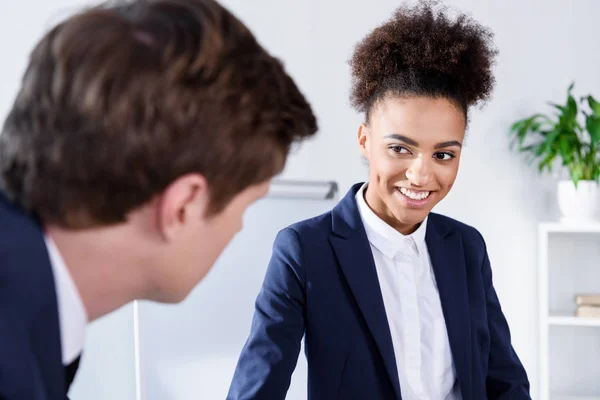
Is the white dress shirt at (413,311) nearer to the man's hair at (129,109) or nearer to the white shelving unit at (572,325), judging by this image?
the man's hair at (129,109)

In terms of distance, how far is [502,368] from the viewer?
4.55 feet

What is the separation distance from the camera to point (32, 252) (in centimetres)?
56

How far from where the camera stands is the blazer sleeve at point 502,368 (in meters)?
1.37

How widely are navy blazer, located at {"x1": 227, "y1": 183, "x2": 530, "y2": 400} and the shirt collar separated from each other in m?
0.02

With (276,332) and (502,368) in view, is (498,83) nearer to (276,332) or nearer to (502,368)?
(502,368)

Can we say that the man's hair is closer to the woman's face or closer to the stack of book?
the woman's face

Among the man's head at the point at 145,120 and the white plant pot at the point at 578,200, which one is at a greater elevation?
the man's head at the point at 145,120

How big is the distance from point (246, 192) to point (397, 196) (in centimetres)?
67

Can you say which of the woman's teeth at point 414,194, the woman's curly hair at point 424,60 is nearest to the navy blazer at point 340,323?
the woman's teeth at point 414,194

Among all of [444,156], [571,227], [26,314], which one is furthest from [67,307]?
[571,227]

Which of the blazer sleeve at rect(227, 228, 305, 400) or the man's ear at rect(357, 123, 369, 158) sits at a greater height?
the man's ear at rect(357, 123, 369, 158)

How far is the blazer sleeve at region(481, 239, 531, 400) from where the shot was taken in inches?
53.8

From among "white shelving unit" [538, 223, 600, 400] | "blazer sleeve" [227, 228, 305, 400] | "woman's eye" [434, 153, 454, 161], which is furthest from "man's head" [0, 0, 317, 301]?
"white shelving unit" [538, 223, 600, 400]

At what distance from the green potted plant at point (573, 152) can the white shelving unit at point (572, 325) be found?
185mm
